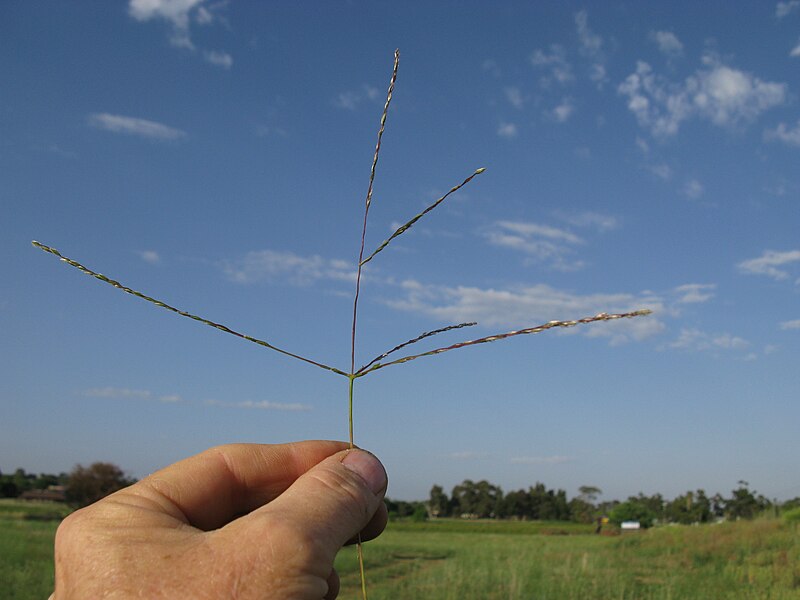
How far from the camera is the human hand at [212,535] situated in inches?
44.0

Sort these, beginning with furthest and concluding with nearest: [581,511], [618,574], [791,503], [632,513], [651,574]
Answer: [581,511]
[632,513]
[791,503]
[651,574]
[618,574]

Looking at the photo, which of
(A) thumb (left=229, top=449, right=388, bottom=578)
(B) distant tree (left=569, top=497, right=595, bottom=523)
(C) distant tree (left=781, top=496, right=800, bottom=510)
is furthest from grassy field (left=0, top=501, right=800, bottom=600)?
(B) distant tree (left=569, top=497, right=595, bottom=523)

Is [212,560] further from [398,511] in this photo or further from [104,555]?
[398,511]

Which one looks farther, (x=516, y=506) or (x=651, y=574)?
(x=516, y=506)

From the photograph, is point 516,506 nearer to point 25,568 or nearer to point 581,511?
point 581,511

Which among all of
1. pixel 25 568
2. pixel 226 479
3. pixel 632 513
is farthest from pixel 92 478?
pixel 632 513

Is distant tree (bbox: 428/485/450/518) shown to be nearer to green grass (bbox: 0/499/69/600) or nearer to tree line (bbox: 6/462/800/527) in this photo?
tree line (bbox: 6/462/800/527)

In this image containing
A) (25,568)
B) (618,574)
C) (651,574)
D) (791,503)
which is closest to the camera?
(25,568)

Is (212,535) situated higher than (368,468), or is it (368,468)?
(368,468)

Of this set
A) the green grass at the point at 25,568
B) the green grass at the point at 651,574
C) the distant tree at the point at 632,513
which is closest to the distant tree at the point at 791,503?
the green grass at the point at 651,574

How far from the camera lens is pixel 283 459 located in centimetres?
166

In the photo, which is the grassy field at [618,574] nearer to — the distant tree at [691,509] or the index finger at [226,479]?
the index finger at [226,479]

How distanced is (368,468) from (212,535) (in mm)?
394

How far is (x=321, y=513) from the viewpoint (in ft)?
4.08
